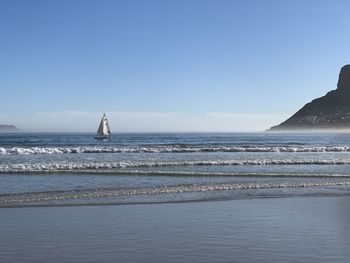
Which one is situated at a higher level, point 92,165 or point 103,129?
point 103,129

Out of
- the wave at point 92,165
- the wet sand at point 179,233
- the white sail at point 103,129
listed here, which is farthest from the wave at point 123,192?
the white sail at point 103,129

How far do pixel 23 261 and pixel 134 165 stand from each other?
20.8 metres

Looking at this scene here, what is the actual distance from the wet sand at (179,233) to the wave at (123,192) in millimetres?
1837

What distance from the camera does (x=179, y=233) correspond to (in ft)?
32.9

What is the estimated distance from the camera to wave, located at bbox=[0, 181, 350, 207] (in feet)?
48.4

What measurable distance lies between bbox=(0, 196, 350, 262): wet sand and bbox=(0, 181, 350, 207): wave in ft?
6.03

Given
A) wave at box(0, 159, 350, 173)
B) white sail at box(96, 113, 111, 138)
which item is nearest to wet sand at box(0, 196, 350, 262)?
wave at box(0, 159, 350, 173)

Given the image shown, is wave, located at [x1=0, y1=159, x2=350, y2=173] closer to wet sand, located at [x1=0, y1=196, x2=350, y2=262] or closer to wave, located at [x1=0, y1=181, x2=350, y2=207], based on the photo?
wave, located at [x1=0, y1=181, x2=350, y2=207]

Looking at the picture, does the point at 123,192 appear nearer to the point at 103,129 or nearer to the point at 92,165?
the point at 92,165

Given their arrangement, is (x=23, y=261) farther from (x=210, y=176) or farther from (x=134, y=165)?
(x=134, y=165)

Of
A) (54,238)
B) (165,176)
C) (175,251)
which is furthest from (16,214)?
(165,176)

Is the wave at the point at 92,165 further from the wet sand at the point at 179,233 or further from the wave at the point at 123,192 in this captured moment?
the wet sand at the point at 179,233

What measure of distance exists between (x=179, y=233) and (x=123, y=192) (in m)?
6.85

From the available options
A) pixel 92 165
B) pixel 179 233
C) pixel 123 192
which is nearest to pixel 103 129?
pixel 92 165
